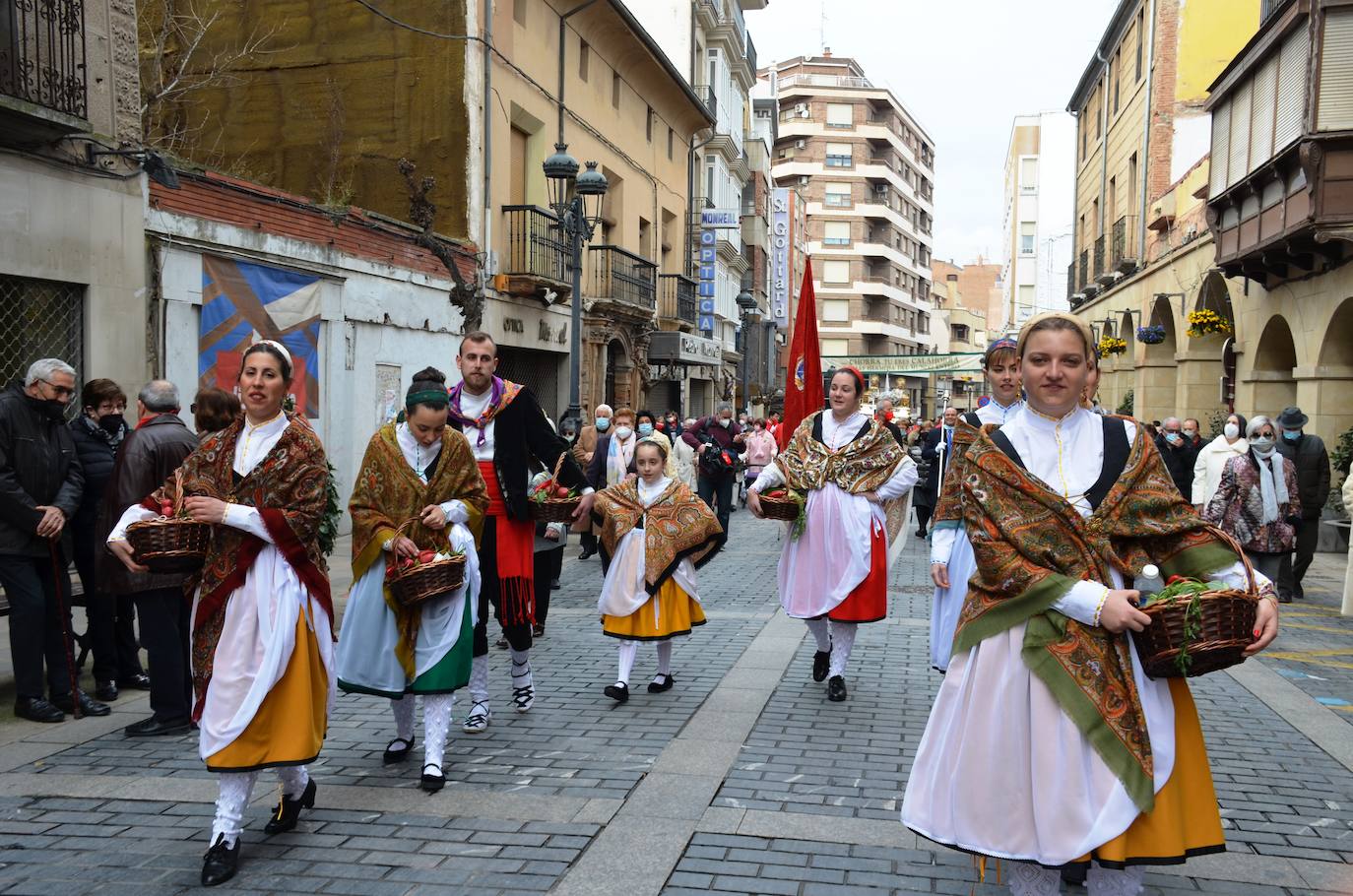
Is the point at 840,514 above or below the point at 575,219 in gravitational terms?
below

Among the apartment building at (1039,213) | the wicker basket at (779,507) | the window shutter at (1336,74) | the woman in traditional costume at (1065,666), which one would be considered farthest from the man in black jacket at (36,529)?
the apartment building at (1039,213)

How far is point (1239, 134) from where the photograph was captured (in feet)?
61.9

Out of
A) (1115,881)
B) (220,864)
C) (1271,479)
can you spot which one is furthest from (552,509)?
(1271,479)

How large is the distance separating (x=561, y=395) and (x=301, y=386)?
33.6 ft

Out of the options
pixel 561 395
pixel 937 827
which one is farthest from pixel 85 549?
pixel 561 395

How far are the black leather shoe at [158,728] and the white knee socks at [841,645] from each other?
3.69 meters

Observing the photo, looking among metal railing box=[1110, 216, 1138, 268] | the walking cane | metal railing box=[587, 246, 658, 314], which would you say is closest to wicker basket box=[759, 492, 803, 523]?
the walking cane

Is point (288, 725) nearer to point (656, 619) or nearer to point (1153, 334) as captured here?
point (656, 619)

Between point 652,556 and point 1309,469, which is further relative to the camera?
point 1309,469

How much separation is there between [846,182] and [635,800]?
7992 centimetres

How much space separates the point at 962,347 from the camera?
11481 cm

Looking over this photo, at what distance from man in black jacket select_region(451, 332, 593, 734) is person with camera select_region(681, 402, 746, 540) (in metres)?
8.53

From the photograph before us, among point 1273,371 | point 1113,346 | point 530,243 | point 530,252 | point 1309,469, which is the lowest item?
point 1309,469

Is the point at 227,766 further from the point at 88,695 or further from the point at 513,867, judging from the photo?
the point at 88,695
